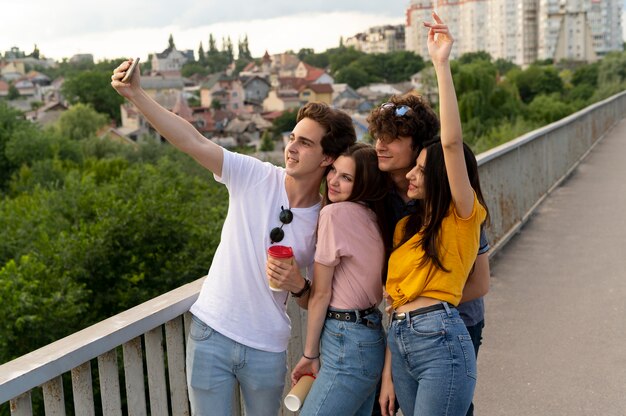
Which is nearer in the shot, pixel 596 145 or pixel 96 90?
pixel 596 145

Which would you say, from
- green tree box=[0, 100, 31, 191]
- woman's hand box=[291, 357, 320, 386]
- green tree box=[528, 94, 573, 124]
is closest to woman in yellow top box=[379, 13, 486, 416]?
woman's hand box=[291, 357, 320, 386]

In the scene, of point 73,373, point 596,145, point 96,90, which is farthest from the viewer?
point 96,90

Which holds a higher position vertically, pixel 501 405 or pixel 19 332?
pixel 501 405

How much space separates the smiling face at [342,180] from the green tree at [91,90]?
131 m

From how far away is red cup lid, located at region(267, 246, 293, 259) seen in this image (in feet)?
8.89

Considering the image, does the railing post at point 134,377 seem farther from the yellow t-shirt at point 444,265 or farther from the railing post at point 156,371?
the yellow t-shirt at point 444,265

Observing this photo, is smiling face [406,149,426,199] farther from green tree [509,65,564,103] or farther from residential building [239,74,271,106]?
residential building [239,74,271,106]

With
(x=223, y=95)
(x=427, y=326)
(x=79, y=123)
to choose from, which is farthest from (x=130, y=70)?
(x=223, y=95)

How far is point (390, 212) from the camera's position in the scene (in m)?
2.92

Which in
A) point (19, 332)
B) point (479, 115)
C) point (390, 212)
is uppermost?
point (390, 212)

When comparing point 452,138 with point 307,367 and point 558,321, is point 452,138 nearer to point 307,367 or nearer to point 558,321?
point 307,367

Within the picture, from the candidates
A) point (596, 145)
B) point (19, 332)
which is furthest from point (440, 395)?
point (19, 332)

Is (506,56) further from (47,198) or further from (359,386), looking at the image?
(359,386)

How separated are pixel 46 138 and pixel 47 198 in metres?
40.7
